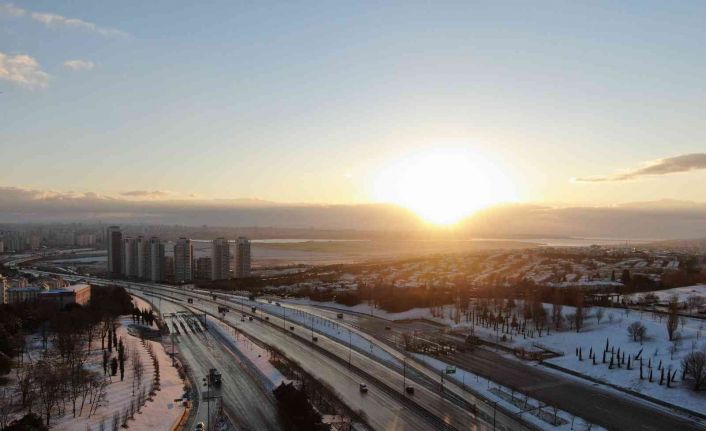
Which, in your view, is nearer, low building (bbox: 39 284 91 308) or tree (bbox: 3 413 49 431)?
tree (bbox: 3 413 49 431)

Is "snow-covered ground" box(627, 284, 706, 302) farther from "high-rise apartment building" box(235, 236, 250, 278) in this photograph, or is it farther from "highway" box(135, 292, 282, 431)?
"high-rise apartment building" box(235, 236, 250, 278)

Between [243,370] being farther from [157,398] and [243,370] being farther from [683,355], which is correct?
[683,355]

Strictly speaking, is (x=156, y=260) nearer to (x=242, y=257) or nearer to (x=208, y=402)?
(x=242, y=257)

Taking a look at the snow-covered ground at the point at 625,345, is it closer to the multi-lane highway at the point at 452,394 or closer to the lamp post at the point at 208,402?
the multi-lane highway at the point at 452,394

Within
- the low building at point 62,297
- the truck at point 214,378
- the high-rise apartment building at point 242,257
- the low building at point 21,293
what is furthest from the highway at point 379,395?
the high-rise apartment building at point 242,257

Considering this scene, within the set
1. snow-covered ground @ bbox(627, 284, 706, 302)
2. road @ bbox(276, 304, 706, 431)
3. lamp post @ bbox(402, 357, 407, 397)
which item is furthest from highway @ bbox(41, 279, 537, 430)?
snow-covered ground @ bbox(627, 284, 706, 302)

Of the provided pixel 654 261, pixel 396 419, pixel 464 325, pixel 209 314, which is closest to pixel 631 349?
pixel 464 325

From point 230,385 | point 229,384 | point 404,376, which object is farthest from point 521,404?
point 229,384
